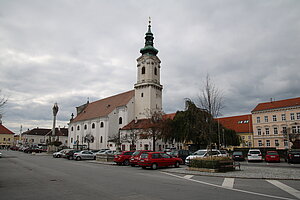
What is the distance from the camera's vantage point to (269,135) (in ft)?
175

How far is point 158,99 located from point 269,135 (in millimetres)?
26760

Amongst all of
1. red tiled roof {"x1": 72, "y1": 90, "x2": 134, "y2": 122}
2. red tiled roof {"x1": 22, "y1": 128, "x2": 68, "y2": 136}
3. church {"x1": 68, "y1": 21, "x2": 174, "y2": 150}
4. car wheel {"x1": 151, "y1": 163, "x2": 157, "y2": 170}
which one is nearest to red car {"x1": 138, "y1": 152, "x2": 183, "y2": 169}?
car wheel {"x1": 151, "y1": 163, "x2": 157, "y2": 170}


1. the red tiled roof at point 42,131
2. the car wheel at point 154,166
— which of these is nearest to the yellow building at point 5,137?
the red tiled roof at point 42,131

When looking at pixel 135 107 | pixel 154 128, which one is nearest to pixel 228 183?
pixel 154 128

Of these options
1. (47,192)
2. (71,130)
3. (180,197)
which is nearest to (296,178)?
(180,197)

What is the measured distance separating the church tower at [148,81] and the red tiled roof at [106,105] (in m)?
4.04

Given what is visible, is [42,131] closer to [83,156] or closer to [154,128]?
[83,156]

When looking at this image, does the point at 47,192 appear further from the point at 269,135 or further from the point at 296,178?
the point at 269,135

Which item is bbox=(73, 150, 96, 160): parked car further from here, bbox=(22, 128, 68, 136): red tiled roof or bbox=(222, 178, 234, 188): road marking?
bbox=(22, 128, 68, 136): red tiled roof

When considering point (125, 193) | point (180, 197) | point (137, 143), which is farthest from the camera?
point (137, 143)

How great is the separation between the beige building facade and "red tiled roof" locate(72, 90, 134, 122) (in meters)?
31.7

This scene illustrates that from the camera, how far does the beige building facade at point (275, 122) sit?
164ft

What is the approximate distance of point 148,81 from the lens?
179 feet

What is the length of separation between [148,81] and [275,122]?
99.2 ft
